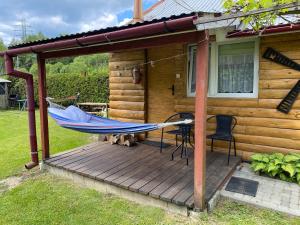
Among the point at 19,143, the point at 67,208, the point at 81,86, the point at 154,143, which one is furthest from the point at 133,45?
the point at 81,86

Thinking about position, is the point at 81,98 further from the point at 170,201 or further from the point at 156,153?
the point at 170,201

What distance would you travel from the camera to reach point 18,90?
14.6m

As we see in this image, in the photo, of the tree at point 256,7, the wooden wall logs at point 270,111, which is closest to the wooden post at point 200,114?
the tree at point 256,7

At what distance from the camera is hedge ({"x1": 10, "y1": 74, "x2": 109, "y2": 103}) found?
11.3 meters

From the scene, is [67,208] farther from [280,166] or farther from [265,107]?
[265,107]

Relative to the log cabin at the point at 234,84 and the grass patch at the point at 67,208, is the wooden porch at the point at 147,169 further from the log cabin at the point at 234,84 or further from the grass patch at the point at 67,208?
the log cabin at the point at 234,84

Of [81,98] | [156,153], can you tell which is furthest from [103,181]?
[81,98]

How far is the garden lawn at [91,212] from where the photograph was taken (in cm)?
258

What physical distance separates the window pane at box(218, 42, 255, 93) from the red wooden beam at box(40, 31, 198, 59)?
188 cm

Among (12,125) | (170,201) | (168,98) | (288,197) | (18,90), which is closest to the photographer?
(170,201)

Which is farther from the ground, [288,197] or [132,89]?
[132,89]

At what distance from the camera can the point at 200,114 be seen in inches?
98.6

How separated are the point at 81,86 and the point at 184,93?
8185 mm

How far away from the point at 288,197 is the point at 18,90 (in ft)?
49.8
